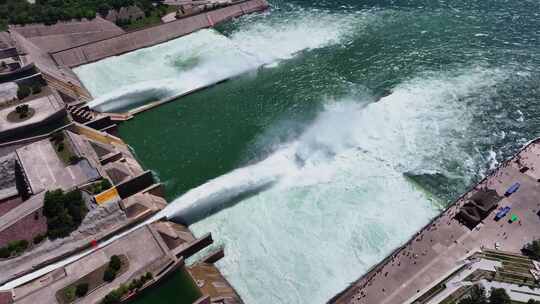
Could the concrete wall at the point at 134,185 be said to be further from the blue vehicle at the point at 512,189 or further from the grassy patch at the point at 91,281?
the blue vehicle at the point at 512,189

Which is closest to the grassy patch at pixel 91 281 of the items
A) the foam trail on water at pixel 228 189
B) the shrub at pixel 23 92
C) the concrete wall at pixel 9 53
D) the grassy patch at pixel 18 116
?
the foam trail on water at pixel 228 189

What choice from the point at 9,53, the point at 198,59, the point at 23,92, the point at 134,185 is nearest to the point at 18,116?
the point at 23,92

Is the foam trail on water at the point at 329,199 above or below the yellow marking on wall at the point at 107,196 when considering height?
below

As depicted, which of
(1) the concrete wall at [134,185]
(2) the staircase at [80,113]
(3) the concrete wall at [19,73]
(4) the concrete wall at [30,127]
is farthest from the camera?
(3) the concrete wall at [19,73]

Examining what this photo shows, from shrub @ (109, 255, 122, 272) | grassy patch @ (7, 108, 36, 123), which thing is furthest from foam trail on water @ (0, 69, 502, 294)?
grassy patch @ (7, 108, 36, 123)

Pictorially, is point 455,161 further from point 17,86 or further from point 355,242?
point 17,86

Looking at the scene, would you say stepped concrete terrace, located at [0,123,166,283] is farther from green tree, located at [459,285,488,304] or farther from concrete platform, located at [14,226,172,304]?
green tree, located at [459,285,488,304]

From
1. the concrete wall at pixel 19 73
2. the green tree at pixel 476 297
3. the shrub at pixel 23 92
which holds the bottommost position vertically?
the green tree at pixel 476 297
